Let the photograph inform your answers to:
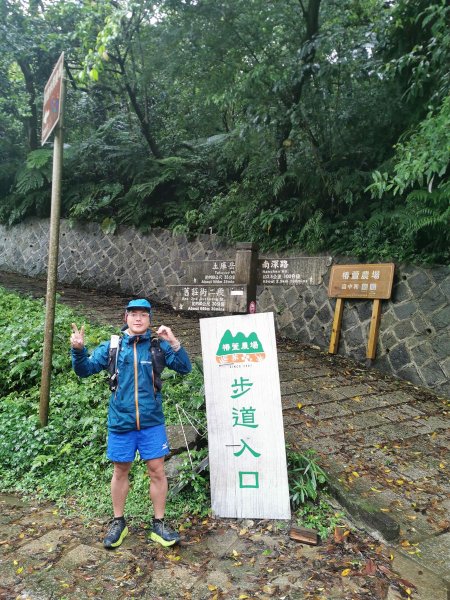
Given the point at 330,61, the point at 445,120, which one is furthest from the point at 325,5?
the point at 445,120

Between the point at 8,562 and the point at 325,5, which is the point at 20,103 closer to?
the point at 325,5

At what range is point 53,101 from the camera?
432 cm

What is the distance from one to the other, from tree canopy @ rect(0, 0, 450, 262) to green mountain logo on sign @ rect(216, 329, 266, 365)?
261cm

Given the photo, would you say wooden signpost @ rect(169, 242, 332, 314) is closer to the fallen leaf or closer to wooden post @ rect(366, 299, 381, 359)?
the fallen leaf

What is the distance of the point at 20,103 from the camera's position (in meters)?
11.4

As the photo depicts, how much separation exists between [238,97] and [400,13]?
2645mm

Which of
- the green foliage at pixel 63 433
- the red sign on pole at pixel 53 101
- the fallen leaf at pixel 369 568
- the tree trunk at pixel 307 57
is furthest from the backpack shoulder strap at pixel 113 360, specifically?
the tree trunk at pixel 307 57

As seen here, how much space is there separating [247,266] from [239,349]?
83cm

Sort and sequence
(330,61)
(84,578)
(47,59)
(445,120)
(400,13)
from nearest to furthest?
(84,578) → (445,120) → (400,13) → (330,61) → (47,59)

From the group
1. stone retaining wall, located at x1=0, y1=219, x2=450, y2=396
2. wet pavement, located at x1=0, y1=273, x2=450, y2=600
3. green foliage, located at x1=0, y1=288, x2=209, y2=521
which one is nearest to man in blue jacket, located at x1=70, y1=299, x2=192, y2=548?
wet pavement, located at x1=0, y1=273, x2=450, y2=600

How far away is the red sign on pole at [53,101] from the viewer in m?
4.17

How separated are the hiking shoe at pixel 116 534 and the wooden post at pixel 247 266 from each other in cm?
196

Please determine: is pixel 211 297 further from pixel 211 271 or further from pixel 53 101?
pixel 53 101

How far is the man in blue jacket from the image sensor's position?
2895 millimetres
